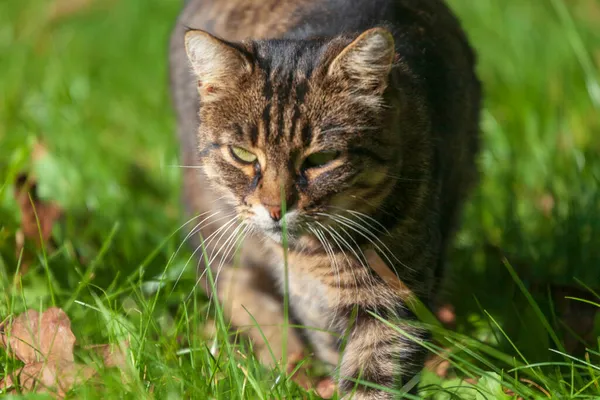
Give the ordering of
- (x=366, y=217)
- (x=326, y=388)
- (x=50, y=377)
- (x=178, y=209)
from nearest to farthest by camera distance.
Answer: (x=50, y=377) < (x=366, y=217) < (x=326, y=388) < (x=178, y=209)

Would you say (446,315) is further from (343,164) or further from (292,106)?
(292,106)

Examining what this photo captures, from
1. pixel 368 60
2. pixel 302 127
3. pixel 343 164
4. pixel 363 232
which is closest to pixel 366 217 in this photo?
pixel 363 232

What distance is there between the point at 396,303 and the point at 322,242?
0.86 feet

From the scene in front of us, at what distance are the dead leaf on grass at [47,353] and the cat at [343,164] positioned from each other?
1.38 feet

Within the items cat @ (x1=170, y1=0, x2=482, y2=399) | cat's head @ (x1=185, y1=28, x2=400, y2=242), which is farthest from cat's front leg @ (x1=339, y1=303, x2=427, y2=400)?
cat's head @ (x1=185, y1=28, x2=400, y2=242)

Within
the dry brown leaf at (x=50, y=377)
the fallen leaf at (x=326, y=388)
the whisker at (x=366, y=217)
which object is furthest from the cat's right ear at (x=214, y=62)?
the fallen leaf at (x=326, y=388)

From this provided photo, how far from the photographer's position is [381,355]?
92.1 inches

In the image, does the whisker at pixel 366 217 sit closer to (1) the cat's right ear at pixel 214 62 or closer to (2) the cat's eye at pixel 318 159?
(2) the cat's eye at pixel 318 159

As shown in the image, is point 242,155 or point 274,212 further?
point 242,155

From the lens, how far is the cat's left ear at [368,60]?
2178 millimetres

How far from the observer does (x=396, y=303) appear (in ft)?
7.73

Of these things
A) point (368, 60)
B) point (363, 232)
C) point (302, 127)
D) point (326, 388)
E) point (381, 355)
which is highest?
point (368, 60)

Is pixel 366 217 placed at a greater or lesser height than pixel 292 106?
lesser

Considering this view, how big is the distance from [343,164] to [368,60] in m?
0.28
